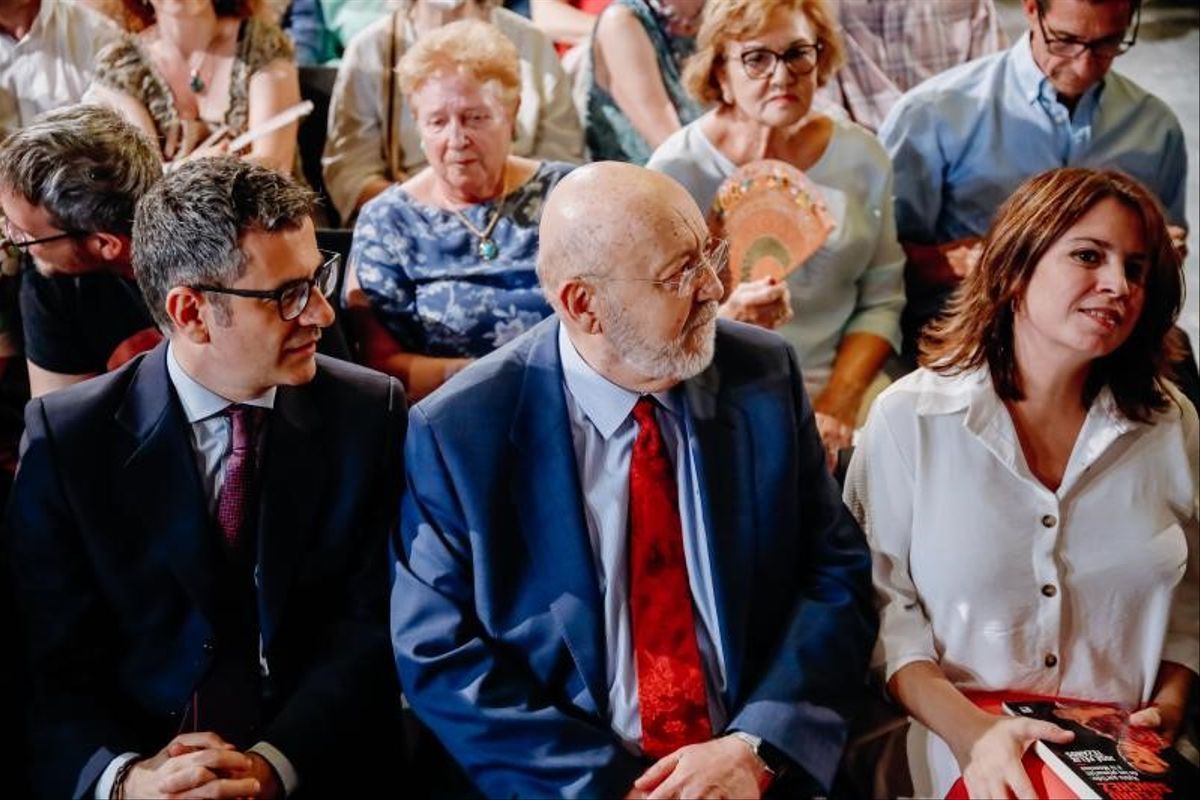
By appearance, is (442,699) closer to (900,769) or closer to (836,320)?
(900,769)

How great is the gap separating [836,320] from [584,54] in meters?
1.20

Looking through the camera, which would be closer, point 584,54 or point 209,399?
point 209,399

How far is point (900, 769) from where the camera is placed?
6.84 feet

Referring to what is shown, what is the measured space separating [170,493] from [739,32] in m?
1.53

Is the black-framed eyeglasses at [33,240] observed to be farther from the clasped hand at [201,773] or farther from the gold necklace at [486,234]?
the clasped hand at [201,773]

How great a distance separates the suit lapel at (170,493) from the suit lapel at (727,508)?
72 centimetres

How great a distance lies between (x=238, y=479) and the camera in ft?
6.41

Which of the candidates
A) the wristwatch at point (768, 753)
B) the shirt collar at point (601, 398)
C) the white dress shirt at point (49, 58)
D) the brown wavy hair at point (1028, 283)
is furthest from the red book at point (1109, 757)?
the white dress shirt at point (49, 58)

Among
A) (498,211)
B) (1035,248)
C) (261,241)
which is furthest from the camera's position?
(498,211)

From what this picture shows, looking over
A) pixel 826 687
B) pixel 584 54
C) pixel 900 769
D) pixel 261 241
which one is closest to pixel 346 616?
pixel 261 241

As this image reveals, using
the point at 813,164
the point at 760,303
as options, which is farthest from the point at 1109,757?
the point at 813,164

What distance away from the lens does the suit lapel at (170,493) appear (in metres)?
1.91

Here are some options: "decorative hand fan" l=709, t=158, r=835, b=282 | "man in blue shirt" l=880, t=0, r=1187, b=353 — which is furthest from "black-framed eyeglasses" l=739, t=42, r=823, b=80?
"man in blue shirt" l=880, t=0, r=1187, b=353

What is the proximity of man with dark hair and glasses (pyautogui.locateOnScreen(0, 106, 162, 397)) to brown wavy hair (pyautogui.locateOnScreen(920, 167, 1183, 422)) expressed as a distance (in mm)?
1362
